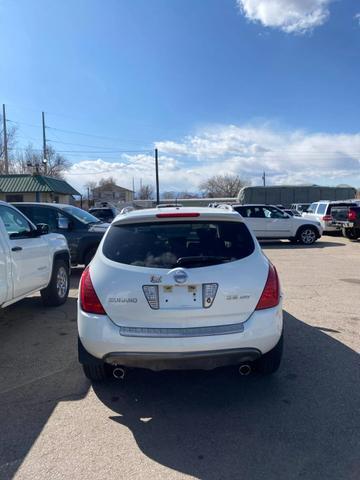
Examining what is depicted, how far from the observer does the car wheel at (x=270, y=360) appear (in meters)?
3.56

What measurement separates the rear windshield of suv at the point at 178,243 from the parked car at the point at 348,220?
1584cm

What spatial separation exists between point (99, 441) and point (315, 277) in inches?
304

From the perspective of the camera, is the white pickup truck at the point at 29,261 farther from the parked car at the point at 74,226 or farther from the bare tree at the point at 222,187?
the bare tree at the point at 222,187

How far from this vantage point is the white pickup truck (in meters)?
5.08

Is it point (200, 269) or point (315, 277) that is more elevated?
point (200, 269)

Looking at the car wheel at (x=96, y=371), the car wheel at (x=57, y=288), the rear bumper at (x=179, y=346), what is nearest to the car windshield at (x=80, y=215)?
the car wheel at (x=57, y=288)

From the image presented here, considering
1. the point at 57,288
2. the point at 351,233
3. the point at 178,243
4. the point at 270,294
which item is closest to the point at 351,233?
the point at 351,233

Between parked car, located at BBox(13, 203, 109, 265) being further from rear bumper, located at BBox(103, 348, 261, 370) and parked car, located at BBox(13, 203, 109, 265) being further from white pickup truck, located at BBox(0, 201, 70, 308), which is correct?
rear bumper, located at BBox(103, 348, 261, 370)

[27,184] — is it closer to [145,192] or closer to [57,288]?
[57,288]

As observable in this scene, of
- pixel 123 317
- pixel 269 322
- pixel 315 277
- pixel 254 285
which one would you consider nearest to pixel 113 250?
pixel 123 317

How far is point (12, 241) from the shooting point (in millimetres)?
5297

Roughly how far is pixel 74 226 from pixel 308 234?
1142 centimetres

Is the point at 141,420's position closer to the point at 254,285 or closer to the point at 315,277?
the point at 254,285

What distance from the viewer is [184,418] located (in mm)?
3238
